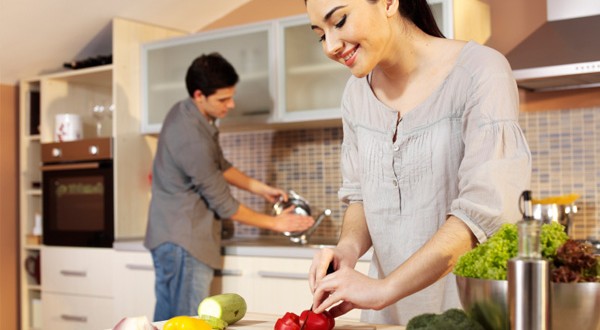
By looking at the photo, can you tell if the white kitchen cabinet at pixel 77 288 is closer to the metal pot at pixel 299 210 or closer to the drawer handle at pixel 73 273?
the drawer handle at pixel 73 273

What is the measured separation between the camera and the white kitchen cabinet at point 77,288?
4016 mm

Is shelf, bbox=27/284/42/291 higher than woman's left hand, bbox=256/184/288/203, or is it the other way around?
woman's left hand, bbox=256/184/288/203

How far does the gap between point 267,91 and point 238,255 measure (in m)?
0.79

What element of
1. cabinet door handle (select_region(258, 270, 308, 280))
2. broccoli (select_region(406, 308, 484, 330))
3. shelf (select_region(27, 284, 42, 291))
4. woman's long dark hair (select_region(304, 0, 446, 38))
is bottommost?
shelf (select_region(27, 284, 42, 291))

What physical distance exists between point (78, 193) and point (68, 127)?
1.14ft

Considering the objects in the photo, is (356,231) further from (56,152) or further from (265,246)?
(56,152)

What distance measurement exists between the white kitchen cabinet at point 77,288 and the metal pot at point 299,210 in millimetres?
862

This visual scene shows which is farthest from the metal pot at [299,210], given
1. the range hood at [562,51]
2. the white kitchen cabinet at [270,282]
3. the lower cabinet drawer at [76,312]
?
the range hood at [562,51]

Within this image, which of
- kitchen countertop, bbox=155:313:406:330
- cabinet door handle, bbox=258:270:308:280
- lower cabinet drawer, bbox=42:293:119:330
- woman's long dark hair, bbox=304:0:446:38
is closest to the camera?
kitchen countertop, bbox=155:313:406:330

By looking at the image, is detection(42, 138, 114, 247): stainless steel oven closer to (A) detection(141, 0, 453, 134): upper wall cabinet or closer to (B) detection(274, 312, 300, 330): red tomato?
(A) detection(141, 0, 453, 134): upper wall cabinet

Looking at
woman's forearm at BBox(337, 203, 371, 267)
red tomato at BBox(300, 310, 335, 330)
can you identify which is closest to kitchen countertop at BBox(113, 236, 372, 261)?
woman's forearm at BBox(337, 203, 371, 267)

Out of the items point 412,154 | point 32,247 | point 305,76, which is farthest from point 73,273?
point 412,154

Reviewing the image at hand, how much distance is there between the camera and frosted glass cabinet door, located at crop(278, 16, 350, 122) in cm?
364

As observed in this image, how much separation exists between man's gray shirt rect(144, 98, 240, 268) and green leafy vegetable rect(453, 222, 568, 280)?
7.76 feet
